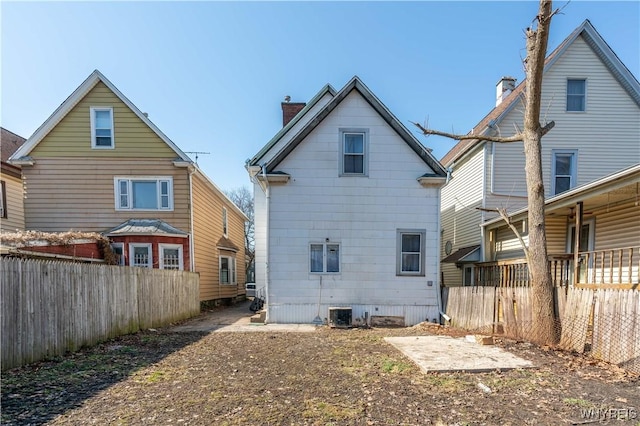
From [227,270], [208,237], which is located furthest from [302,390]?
[227,270]

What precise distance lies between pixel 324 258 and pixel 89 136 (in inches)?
412

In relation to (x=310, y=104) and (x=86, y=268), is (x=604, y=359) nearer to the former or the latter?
(x=86, y=268)

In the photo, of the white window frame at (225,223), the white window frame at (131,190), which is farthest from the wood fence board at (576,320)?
the white window frame at (225,223)

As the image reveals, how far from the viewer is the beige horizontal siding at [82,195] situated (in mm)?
12352

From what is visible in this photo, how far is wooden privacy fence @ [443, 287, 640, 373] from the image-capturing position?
5.08 metres

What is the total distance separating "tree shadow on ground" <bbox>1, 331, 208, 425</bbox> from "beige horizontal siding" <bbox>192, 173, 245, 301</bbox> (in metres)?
6.30

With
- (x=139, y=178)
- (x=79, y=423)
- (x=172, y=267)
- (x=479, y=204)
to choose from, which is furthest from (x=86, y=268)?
(x=479, y=204)

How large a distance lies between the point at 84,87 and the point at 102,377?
39.0ft

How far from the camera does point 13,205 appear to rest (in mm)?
13438

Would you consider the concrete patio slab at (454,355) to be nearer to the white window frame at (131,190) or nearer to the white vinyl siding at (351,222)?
the white vinyl siding at (351,222)

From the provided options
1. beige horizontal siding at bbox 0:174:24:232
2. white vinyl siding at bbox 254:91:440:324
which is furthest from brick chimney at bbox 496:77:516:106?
beige horizontal siding at bbox 0:174:24:232

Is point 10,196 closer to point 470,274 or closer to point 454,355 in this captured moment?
point 454,355

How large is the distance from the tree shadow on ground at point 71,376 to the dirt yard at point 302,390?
15 millimetres

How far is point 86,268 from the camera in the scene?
264 inches
